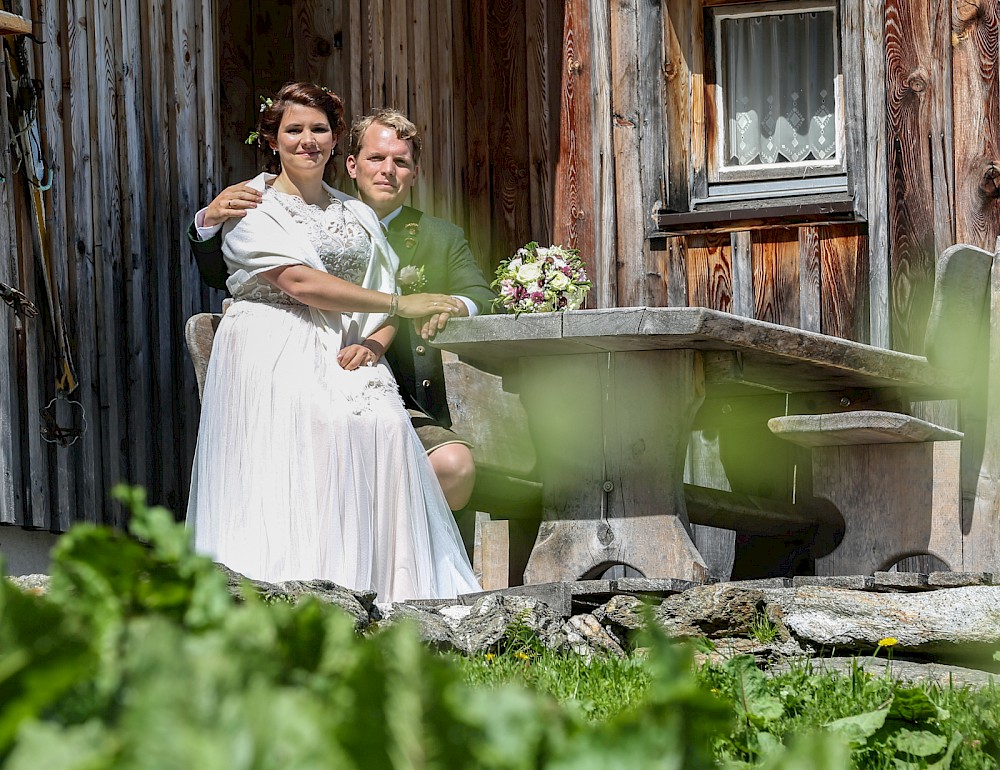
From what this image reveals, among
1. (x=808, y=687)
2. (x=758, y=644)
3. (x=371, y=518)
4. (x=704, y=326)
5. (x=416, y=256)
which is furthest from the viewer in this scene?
(x=416, y=256)

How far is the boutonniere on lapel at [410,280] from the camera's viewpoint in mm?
4945

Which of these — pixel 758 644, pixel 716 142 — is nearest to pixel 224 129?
pixel 716 142

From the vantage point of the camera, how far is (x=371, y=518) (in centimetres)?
430

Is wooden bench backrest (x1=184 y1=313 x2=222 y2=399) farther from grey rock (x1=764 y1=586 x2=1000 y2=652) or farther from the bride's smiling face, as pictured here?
grey rock (x1=764 y1=586 x2=1000 y2=652)

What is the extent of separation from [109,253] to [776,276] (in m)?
2.75

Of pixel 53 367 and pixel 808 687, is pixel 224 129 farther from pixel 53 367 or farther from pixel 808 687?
pixel 808 687

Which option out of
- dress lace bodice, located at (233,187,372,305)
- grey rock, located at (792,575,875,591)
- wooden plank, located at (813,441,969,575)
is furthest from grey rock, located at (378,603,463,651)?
wooden plank, located at (813,441,969,575)

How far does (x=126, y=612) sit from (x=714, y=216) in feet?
18.2

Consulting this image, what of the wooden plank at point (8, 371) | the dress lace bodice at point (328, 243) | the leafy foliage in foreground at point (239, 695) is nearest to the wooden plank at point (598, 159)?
the dress lace bodice at point (328, 243)

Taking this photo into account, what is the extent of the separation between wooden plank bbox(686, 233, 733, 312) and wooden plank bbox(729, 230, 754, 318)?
2 cm

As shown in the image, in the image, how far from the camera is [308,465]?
4293mm

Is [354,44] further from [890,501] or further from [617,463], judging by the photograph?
[890,501]

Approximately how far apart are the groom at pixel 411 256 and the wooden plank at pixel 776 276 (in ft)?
4.89

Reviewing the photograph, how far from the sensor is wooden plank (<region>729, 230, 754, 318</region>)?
20.2 ft
